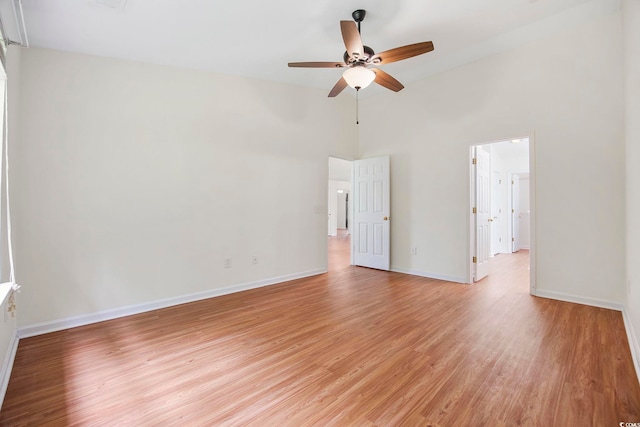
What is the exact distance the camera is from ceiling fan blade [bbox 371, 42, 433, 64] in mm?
2396

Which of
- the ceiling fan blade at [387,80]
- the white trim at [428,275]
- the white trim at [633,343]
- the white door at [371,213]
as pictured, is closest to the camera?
the white trim at [633,343]

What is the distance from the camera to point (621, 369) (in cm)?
192

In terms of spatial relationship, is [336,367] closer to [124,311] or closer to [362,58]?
[124,311]

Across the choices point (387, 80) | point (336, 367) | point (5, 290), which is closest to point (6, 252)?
point (5, 290)

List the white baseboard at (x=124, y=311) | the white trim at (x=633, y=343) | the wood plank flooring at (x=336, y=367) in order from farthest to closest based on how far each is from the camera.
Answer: the white baseboard at (x=124, y=311) → the white trim at (x=633, y=343) → the wood plank flooring at (x=336, y=367)

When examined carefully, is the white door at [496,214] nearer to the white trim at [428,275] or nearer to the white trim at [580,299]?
the white trim at [428,275]

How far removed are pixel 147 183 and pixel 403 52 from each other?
9.70 ft

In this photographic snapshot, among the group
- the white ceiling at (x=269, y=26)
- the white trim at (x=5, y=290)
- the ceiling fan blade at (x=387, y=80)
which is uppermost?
the white ceiling at (x=269, y=26)

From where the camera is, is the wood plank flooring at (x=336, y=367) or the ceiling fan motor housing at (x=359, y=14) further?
the ceiling fan motor housing at (x=359, y=14)

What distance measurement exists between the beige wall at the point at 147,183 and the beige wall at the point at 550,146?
2101mm

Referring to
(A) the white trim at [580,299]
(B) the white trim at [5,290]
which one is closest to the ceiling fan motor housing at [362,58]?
(B) the white trim at [5,290]

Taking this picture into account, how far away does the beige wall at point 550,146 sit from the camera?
3.03 m

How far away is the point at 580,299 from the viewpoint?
321 centimetres

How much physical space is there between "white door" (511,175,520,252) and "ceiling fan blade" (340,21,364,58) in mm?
6883
